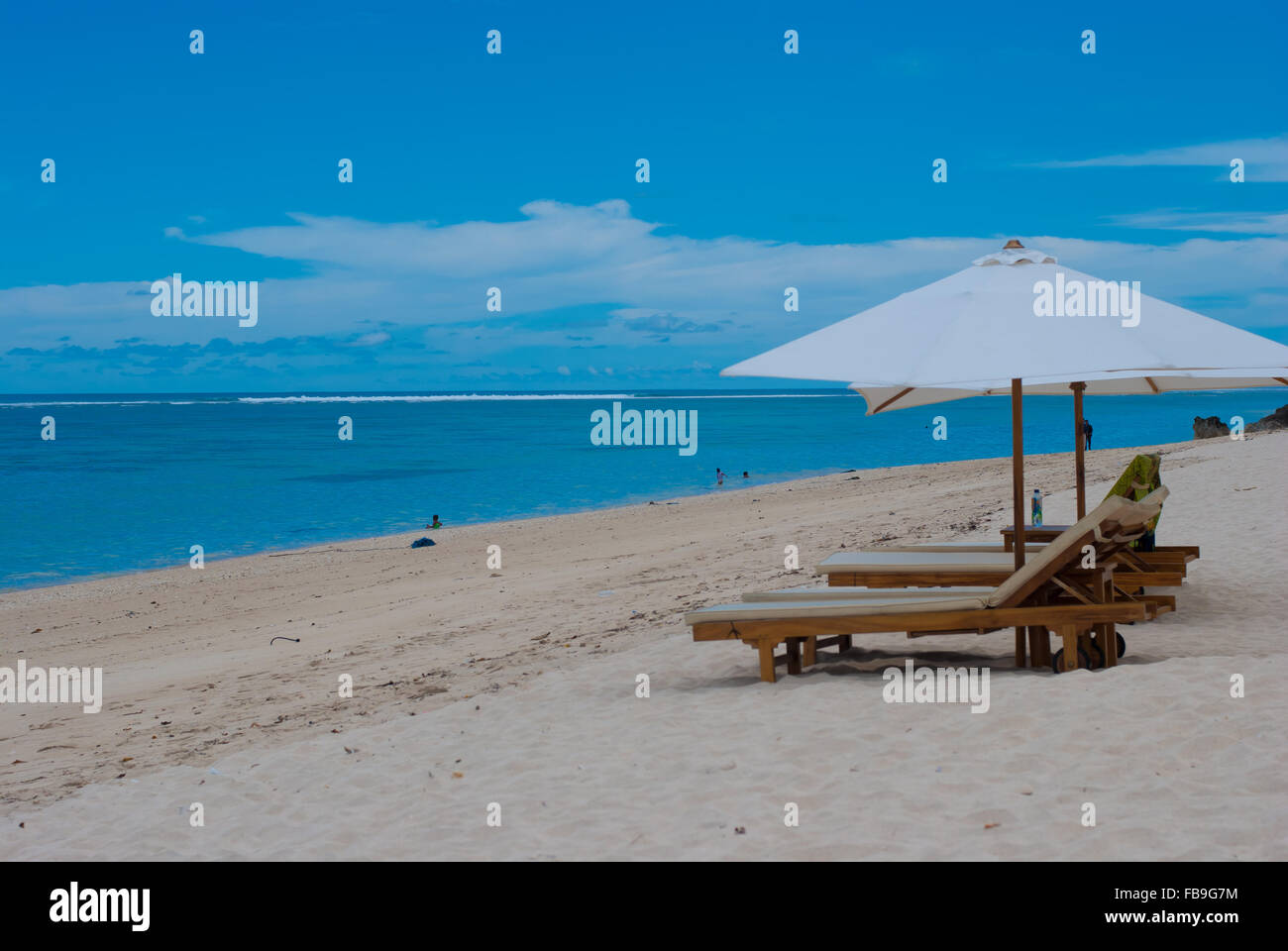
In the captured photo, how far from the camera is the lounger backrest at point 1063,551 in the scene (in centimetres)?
586

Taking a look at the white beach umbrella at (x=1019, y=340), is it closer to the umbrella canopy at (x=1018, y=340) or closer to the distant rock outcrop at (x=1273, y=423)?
the umbrella canopy at (x=1018, y=340)

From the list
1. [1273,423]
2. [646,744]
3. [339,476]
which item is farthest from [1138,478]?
[339,476]

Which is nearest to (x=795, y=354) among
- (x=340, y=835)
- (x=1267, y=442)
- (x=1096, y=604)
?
(x=1096, y=604)

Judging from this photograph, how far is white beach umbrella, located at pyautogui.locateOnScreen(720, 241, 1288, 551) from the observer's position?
5262 mm

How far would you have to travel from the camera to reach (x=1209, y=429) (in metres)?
36.8

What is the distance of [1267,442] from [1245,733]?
21259 millimetres

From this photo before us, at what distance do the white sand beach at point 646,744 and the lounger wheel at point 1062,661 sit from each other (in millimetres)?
118

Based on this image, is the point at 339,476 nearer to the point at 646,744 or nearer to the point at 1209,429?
the point at 1209,429

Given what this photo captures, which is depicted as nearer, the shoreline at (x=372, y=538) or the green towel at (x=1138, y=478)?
the green towel at (x=1138, y=478)

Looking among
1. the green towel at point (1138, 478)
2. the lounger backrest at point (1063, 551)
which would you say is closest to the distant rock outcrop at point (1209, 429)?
the green towel at point (1138, 478)

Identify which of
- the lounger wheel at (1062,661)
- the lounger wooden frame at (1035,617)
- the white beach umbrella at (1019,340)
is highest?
the white beach umbrella at (1019,340)

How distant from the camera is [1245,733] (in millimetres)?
4773

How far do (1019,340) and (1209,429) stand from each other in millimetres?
35986
